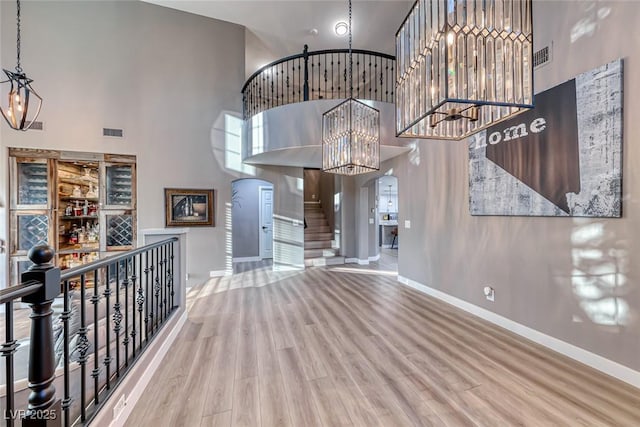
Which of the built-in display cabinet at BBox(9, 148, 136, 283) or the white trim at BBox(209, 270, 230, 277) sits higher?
the built-in display cabinet at BBox(9, 148, 136, 283)

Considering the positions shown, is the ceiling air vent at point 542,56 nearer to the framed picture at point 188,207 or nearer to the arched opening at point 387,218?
the framed picture at point 188,207

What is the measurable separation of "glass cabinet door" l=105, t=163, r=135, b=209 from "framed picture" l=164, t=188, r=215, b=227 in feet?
2.13

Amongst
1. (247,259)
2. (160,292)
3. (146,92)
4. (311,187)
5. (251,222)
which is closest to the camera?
(160,292)

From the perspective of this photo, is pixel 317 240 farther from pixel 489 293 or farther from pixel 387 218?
pixel 489 293

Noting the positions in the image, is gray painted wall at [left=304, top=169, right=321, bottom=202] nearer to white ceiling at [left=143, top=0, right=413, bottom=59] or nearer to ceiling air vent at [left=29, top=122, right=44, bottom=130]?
white ceiling at [left=143, top=0, right=413, bottom=59]

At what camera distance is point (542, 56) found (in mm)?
2814

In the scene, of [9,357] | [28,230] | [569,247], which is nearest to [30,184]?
[28,230]

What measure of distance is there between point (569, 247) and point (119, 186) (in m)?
6.94

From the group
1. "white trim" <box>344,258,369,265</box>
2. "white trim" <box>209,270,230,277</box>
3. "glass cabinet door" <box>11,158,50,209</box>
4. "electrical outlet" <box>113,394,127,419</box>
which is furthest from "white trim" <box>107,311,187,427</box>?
"white trim" <box>344,258,369,265</box>

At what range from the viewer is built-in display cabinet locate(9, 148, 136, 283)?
473cm

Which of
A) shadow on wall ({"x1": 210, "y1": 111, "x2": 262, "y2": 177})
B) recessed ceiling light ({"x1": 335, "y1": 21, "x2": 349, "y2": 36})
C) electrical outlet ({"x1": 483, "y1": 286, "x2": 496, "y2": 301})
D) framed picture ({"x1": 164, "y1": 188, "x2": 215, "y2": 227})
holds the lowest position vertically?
electrical outlet ({"x1": 483, "y1": 286, "x2": 496, "y2": 301})

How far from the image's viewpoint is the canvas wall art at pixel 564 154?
2.28 metres

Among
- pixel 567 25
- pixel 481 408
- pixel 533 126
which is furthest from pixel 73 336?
pixel 567 25

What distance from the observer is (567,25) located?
2.60 metres
